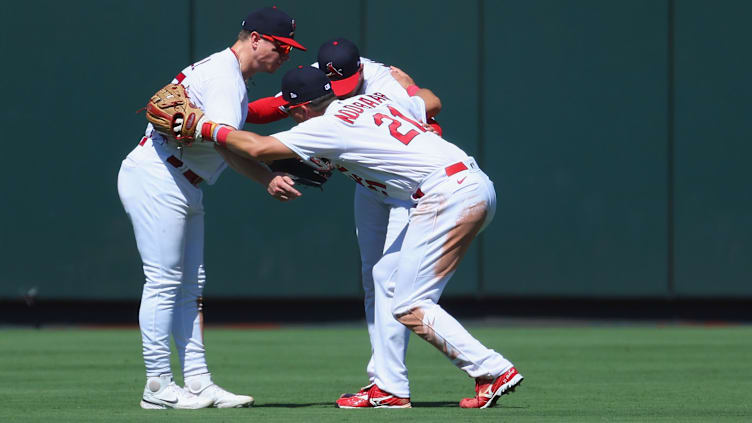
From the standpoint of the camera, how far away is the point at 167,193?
642cm

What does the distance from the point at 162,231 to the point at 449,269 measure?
154 cm

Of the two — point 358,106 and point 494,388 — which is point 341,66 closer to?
point 358,106

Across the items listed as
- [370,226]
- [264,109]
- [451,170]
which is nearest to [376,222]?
[370,226]

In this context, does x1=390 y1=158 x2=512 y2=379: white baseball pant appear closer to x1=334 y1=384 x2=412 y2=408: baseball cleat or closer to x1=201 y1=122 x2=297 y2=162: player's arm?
x1=334 y1=384 x2=412 y2=408: baseball cleat

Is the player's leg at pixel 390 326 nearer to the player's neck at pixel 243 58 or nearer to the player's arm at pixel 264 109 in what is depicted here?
the player's arm at pixel 264 109

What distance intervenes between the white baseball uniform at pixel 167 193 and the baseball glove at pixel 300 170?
327mm

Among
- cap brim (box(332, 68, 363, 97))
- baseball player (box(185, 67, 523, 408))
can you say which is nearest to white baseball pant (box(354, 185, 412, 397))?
baseball player (box(185, 67, 523, 408))

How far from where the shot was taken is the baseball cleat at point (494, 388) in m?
6.14

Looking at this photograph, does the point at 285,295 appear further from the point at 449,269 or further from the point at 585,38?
the point at 449,269

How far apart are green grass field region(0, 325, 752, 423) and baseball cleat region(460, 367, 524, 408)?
0.28 feet

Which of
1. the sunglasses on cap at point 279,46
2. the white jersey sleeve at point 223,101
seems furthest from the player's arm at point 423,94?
the white jersey sleeve at point 223,101

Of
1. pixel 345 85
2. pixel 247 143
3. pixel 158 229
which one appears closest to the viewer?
pixel 247 143

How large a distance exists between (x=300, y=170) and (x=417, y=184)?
0.71 metres

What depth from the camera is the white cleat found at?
6562 mm
